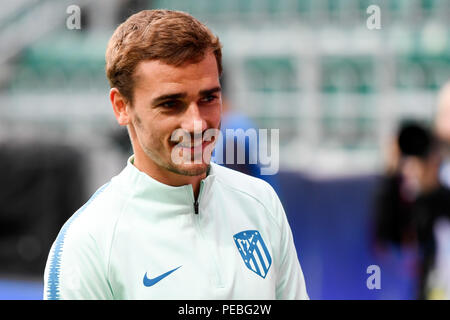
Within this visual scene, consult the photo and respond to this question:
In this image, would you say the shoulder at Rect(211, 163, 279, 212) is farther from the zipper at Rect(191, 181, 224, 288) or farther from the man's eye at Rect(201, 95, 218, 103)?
the man's eye at Rect(201, 95, 218, 103)

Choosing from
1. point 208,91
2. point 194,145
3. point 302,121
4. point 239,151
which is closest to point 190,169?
point 194,145

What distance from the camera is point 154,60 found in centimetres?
122

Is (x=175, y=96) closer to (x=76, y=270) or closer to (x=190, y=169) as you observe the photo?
(x=190, y=169)

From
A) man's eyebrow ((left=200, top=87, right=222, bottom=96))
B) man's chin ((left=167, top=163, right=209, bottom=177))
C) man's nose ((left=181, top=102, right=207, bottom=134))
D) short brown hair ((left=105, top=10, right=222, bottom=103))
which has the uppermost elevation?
short brown hair ((left=105, top=10, right=222, bottom=103))

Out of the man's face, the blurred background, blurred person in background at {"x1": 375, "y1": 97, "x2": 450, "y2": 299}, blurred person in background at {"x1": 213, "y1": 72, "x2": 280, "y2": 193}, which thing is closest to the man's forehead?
the man's face

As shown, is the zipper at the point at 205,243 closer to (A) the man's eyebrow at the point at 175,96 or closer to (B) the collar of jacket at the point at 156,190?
(B) the collar of jacket at the point at 156,190

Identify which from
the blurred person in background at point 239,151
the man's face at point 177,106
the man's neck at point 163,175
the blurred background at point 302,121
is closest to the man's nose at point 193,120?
the man's face at point 177,106

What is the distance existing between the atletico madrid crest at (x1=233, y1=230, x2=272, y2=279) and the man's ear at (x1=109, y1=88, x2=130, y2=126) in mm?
326

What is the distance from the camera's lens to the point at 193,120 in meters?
1.22

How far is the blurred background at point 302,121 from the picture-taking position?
12.7 ft

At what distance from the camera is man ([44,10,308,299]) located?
4.00ft

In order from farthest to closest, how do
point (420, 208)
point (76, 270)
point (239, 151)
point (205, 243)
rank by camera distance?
point (420, 208) → point (239, 151) → point (205, 243) → point (76, 270)

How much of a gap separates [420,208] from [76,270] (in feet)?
7.79

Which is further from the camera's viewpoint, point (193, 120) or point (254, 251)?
point (254, 251)
